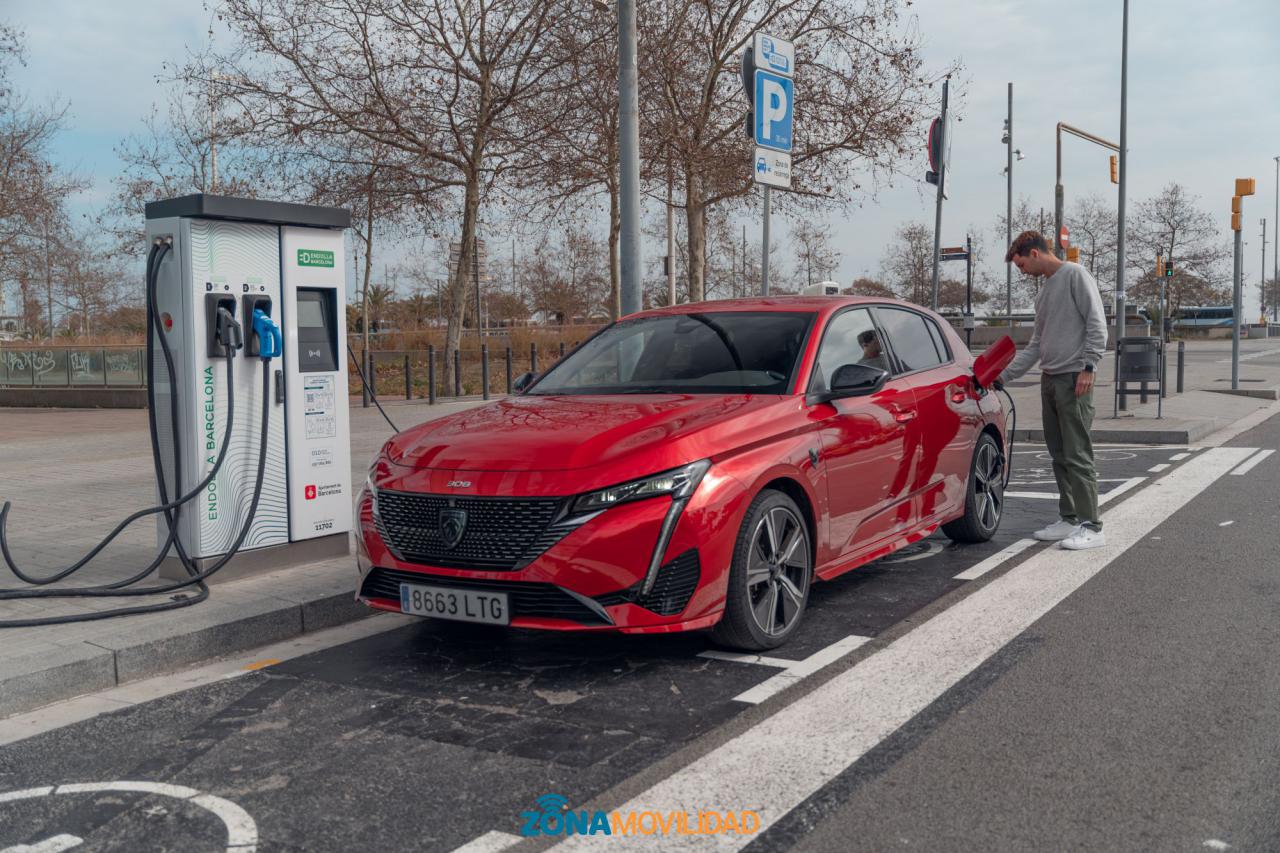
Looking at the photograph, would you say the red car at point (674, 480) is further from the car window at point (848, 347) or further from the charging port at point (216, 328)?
the charging port at point (216, 328)

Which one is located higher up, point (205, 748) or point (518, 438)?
point (518, 438)

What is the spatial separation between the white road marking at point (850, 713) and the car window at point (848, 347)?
128 cm

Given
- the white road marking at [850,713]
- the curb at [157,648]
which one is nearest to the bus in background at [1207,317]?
the white road marking at [850,713]

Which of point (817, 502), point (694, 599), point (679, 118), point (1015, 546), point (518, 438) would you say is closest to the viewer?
point (694, 599)

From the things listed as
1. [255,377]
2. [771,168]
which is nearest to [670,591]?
[255,377]

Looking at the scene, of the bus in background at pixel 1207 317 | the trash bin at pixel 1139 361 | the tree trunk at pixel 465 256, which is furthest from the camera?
the bus in background at pixel 1207 317

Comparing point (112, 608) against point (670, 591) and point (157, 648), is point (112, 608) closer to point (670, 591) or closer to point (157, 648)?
point (157, 648)

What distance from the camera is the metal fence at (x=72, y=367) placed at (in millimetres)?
23938

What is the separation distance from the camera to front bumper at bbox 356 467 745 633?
4.29 metres

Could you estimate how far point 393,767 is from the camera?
3.68 m

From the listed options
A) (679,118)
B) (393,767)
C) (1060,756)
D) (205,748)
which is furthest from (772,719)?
(679,118)

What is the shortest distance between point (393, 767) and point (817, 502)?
89.8 inches

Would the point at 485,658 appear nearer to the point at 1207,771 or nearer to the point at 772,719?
the point at 772,719

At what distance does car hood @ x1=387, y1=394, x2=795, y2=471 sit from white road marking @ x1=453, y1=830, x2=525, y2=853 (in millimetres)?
1590
